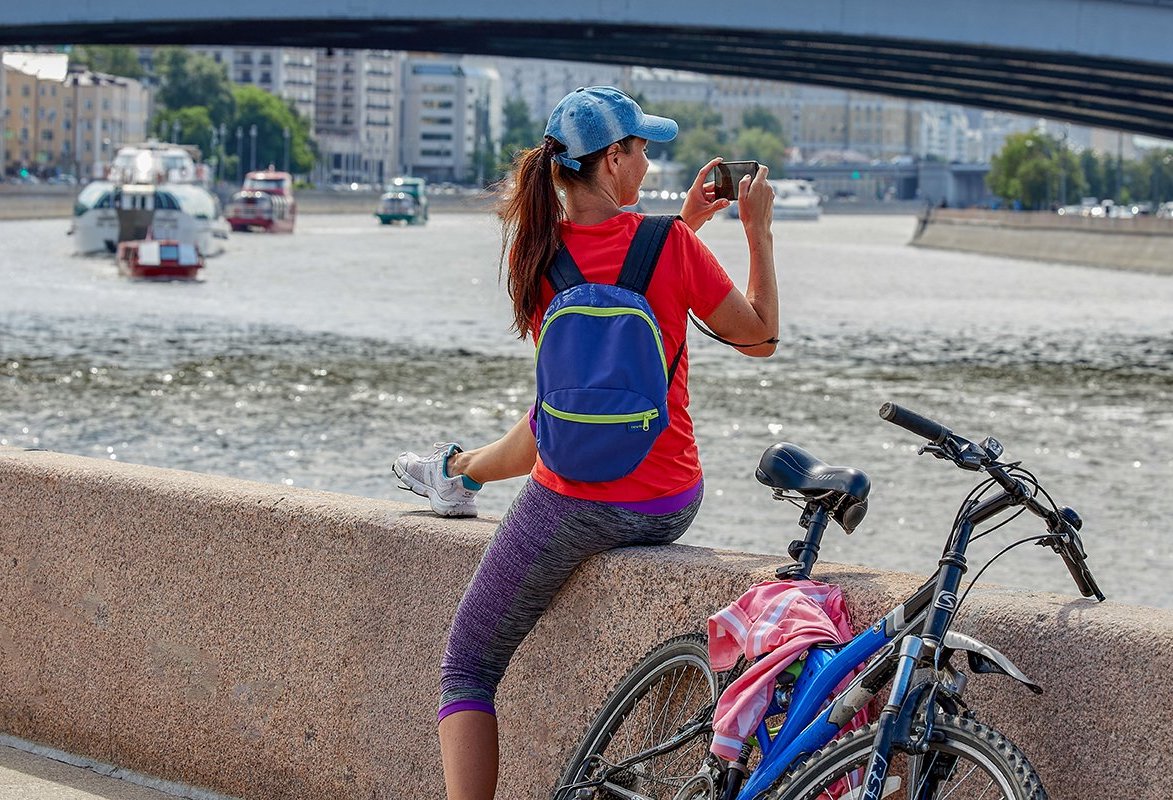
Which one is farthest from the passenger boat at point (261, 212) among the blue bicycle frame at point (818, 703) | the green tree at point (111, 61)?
the blue bicycle frame at point (818, 703)

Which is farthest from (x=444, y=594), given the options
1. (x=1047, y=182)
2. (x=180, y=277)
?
(x=1047, y=182)

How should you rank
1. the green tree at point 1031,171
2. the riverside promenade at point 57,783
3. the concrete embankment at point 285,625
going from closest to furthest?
the concrete embankment at point 285,625, the riverside promenade at point 57,783, the green tree at point 1031,171

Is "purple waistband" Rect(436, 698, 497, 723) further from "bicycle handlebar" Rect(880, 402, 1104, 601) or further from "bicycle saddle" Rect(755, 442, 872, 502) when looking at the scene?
"bicycle handlebar" Rect(880, 402, 1104, 601)

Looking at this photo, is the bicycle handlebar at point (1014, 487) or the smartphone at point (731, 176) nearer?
the bicycle handlebar at point (1014, 487)

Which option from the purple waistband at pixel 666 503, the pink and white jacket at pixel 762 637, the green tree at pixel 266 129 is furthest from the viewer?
the green tree at pixel 266 129

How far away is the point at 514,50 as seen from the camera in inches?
1193

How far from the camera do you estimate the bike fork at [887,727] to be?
9.01ft

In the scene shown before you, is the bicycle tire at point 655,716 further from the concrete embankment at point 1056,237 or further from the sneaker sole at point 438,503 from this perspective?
the concrete embankment at point 1056,237

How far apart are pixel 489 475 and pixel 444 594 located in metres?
0.28

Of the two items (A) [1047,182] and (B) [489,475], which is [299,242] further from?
(B) [489,475]

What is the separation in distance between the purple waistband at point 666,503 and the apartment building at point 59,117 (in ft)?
483

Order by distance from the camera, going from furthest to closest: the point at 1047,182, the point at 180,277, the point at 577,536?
the point at 1047,182 < the point at 180,277 < the point at 577,536

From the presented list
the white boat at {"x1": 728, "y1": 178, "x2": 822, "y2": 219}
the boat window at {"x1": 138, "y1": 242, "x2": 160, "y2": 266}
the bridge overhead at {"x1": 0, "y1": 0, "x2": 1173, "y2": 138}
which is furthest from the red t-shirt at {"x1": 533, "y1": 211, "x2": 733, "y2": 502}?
the white boat at {"x1": 728, "y1": 178, "x2": 822, "y2": 219}

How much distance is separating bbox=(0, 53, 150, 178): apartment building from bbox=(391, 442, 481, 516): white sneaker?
480 ft
